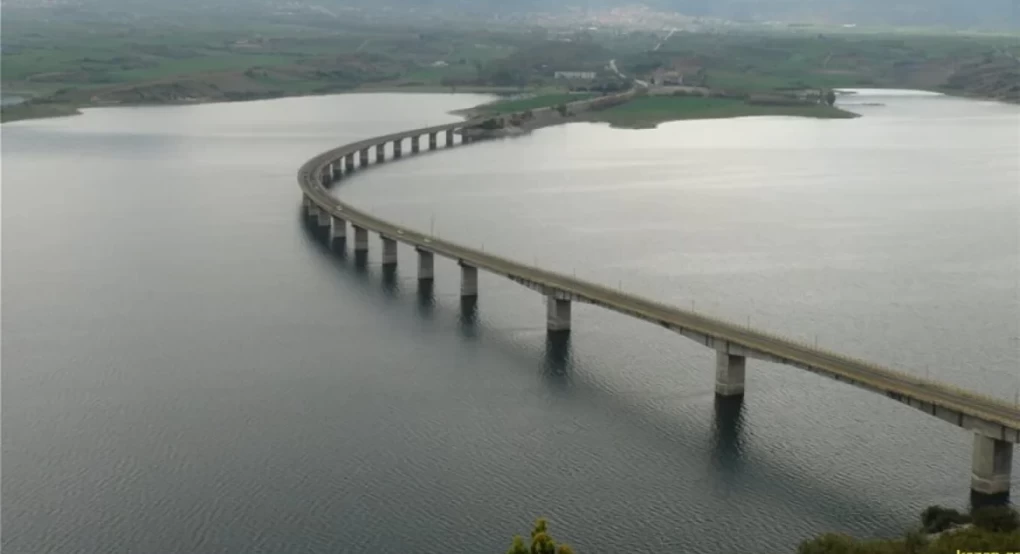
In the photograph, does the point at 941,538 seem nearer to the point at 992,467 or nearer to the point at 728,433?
the point at 992,467

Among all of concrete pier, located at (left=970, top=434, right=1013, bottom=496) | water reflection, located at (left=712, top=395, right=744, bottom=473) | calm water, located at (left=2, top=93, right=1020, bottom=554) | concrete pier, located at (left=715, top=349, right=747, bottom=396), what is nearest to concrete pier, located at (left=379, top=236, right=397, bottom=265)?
calm water, located at (left=2, top=93, right=1020, bottom=554)

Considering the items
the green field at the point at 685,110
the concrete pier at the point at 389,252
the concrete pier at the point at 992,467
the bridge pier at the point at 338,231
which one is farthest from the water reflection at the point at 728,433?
the green field at the point at 685,110

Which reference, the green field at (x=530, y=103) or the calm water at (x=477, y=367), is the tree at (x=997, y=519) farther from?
the green field at (x=530, y=103)

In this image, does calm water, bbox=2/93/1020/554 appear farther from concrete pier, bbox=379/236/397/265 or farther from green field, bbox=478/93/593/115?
green field, bbox=478/93/593/115

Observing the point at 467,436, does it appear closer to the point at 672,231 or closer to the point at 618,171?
the point at 672,231

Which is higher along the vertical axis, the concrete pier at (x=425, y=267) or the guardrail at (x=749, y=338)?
A: the guardrail at (x=749, y=338)
